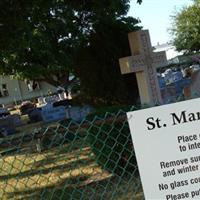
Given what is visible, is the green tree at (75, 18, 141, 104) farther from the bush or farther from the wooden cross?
the bush

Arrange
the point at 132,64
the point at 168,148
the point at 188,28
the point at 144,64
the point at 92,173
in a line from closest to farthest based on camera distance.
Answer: the point at 168,148, the point at 92,173, the point at 132,64, the point at 144,64, the point at 188,28

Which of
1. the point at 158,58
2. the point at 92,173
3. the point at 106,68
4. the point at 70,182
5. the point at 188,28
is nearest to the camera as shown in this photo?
the point at 70,182

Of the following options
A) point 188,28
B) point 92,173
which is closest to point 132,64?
point 92,173

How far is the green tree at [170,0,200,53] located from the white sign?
141 feet

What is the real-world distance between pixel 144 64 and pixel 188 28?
38028mm

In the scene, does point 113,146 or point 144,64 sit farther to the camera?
point 144,64

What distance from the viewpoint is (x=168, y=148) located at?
3678 mm

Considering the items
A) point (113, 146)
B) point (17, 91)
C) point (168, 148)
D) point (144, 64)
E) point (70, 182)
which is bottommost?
point (70, 182)

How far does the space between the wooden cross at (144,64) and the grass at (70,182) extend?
1.67 metres

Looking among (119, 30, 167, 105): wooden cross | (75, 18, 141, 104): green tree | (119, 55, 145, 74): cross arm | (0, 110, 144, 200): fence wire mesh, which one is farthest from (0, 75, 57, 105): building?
(0, 110, 144, 200): fence wire mesh

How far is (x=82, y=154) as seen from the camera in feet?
32.4

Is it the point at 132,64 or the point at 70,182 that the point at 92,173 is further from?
the point at 132,64

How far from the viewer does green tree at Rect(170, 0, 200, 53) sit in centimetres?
4575

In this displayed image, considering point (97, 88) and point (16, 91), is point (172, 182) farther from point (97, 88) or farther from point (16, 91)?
point (16, 91)
